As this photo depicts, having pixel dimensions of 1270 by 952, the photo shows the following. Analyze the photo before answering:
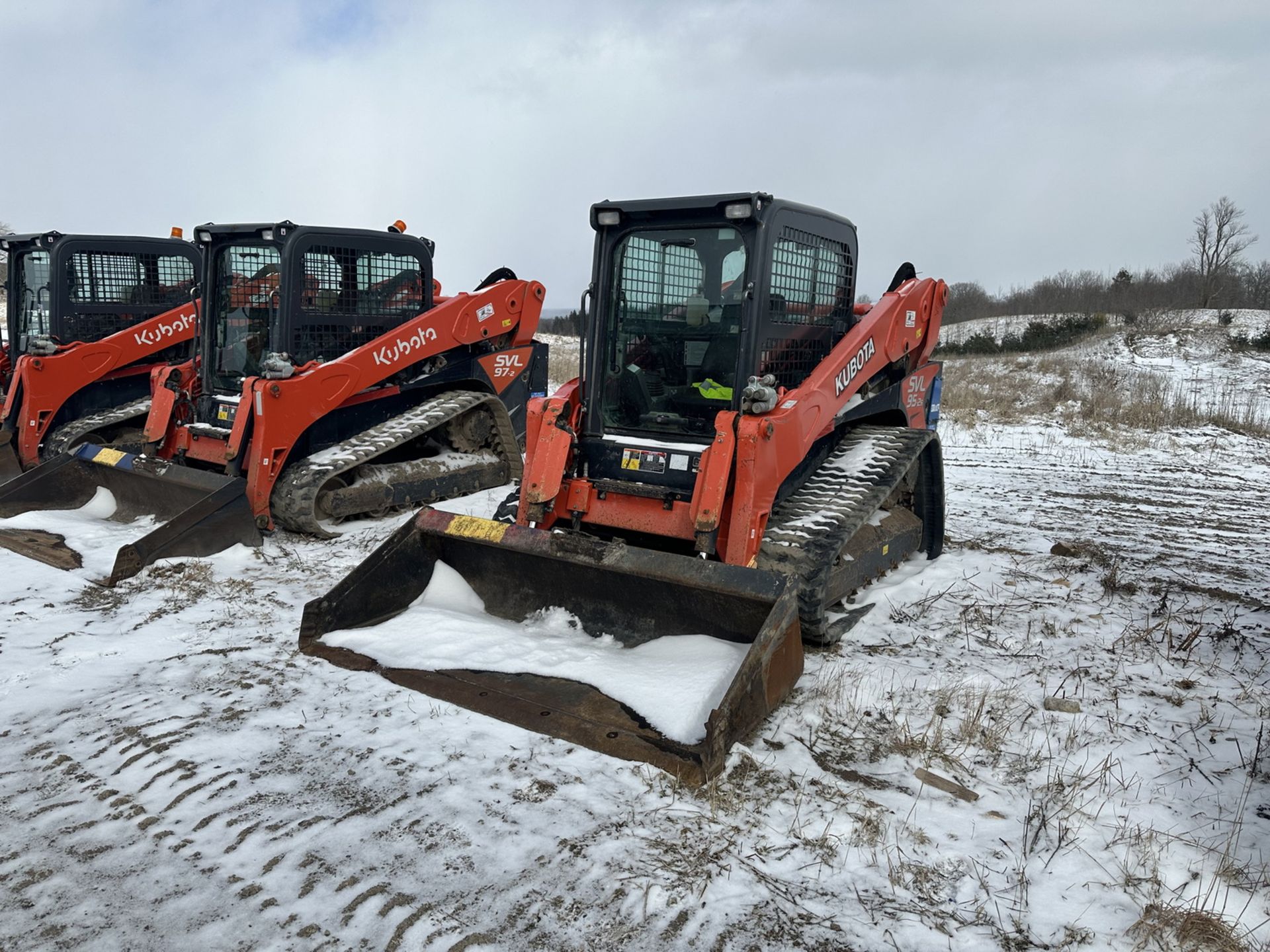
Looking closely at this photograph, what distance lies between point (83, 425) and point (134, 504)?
2.40 meters

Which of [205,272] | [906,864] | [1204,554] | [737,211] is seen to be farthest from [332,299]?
[1204,554]

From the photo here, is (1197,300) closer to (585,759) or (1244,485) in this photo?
(1244,485)

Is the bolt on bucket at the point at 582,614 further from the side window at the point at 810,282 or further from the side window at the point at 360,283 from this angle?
the side window at the point at 360,283

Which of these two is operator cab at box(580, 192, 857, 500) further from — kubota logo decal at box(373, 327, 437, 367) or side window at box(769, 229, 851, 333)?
kubota logo decal at box(373, 327, 437, 367)

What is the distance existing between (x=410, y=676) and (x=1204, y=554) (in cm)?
526

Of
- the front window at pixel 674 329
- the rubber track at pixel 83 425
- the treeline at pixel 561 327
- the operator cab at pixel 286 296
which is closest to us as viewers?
the front window at pixel 674 329

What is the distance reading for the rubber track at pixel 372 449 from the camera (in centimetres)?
616

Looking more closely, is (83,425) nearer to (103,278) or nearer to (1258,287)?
(103,278)

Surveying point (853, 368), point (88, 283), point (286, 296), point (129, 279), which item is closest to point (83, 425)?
point (88, 283)

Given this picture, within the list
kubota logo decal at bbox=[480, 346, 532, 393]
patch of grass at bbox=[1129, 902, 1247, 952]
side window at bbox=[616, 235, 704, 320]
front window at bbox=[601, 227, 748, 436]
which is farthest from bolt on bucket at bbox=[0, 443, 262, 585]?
patch of grass at bbox=[1129, 902, 1247, 952]

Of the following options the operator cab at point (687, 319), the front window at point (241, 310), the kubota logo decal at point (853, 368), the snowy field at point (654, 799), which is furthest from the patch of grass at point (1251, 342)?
the front window at point (241, 310)

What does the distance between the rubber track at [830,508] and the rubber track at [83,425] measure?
650 centimetres

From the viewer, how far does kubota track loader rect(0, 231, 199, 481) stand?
27.2 ft

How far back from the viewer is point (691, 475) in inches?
Result: 170
